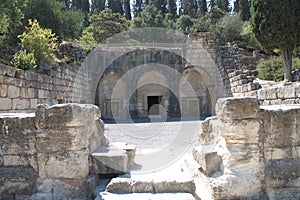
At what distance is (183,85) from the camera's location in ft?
58.7

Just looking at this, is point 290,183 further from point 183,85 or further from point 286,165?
point 183,85

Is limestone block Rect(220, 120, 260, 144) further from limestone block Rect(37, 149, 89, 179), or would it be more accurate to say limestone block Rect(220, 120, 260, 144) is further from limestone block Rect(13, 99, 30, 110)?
limestone block Rect(13, 99, 30, 110)

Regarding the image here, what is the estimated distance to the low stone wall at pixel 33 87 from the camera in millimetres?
6715

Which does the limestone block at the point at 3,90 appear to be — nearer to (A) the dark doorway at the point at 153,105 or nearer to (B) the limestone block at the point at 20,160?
(B) the limestone block at the point at 20,160

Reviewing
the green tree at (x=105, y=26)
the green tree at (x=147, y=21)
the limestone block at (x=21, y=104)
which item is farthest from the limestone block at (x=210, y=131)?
the green tree at (x=147, y=21)

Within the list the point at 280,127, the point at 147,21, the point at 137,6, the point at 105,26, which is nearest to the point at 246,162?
the point at 280,127

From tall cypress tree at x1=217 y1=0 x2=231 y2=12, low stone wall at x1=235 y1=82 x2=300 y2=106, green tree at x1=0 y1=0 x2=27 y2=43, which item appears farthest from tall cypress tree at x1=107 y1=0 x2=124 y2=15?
low stone wall at x1=235 y1=82 x2=300 y2=106

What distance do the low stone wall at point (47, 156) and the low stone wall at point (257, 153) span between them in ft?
5.03

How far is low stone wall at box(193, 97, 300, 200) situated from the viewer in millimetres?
2812

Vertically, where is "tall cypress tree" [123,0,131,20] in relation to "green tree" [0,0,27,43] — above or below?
above

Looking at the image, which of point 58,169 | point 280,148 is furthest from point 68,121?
point 280,148

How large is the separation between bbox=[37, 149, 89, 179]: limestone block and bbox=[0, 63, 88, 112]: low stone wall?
4187 mm

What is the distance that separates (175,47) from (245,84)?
7.07 m

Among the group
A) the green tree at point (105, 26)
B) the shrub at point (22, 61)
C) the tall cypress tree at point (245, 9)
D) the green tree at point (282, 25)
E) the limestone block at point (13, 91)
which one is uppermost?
the tall cypress tree at point (245, 9)
